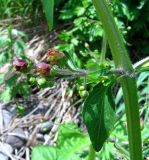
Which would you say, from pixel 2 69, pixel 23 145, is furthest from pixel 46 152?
pixel 2 69

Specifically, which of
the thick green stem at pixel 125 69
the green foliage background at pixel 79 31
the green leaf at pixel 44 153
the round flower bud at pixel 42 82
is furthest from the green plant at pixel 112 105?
the green foliage background at pixel 79 31

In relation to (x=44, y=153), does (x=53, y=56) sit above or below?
above

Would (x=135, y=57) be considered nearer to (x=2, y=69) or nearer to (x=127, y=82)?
(x=2, y=69)

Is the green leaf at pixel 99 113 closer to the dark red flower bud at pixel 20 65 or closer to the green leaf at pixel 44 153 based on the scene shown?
the dark red flower bud at pixel 20 65

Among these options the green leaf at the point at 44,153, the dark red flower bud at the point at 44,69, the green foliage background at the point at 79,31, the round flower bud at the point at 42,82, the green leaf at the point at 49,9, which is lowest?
the green leaf at the point at 44,153

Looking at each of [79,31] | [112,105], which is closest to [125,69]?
[112,105]

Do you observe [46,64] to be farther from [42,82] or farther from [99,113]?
[99,113]

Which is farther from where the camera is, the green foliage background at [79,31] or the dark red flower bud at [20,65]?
the green foliage background at [79,31]
